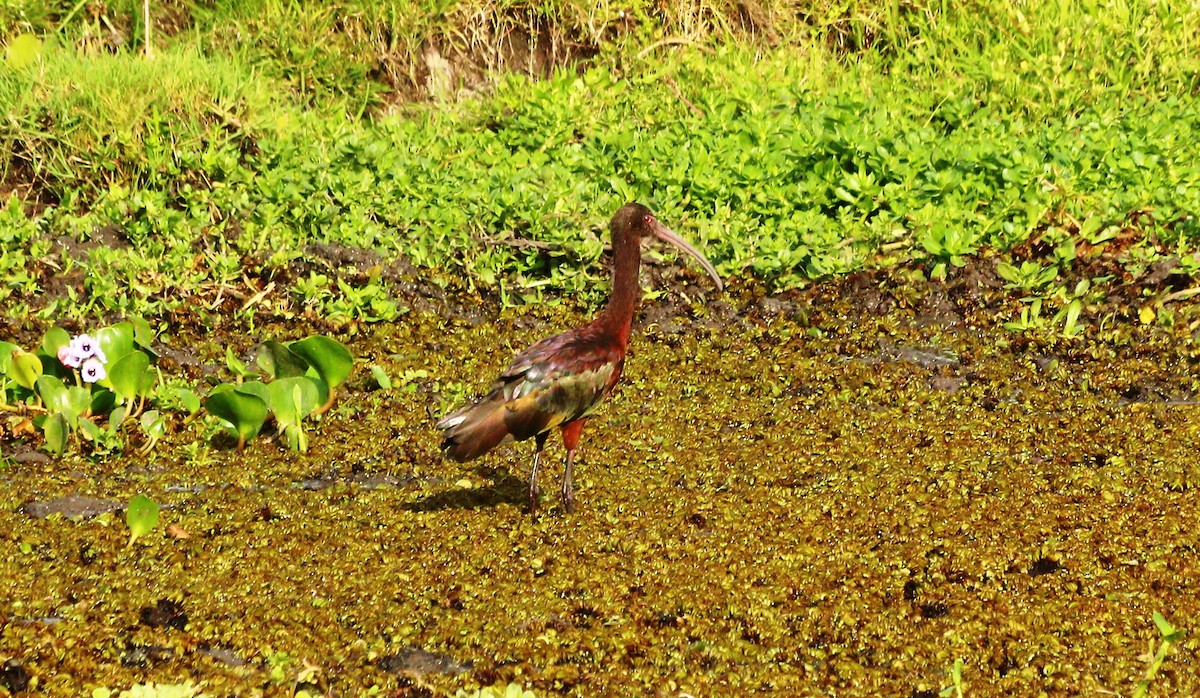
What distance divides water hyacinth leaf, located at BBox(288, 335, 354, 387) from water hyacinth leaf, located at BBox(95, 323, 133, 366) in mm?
641

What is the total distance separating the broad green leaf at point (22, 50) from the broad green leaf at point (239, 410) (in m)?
3.24

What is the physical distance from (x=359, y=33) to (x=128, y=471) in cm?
398

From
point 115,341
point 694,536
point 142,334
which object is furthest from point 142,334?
point 694,536

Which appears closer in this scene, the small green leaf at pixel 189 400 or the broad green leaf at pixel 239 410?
the broad green leaf at pixel 239 410

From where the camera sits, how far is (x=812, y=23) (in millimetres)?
9289

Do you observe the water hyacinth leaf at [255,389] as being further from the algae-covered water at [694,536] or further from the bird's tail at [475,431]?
the bird's tail at [475,431]

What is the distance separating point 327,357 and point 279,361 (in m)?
0.20

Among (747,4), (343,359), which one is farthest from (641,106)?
(343,359)

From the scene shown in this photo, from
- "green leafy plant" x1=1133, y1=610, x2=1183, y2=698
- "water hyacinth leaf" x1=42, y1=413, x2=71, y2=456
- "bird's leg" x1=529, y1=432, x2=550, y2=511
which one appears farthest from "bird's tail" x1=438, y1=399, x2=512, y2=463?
"green leafy plant" x1=1133, y1=610, x2=1183, y2=698

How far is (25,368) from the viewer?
564 cm

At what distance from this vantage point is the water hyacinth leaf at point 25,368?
5.63 m

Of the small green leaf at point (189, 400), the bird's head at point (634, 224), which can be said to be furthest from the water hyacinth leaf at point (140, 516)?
the bird's head at point (634, 224)

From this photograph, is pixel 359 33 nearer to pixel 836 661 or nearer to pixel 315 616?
pixel 315 616

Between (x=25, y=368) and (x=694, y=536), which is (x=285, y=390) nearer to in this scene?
(x=25, y=368)
